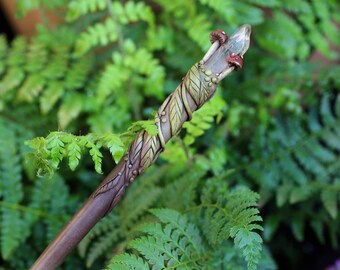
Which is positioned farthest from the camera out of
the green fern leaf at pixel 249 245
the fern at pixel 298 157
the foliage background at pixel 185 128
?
the fern at pixel 298 157

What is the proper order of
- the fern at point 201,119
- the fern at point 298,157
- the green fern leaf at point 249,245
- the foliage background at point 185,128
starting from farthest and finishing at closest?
1. the fern at point 298,157
2. the foliage background at point 185,128
3. the fern at point 201,119
4. the green fern leaf at point 249,245

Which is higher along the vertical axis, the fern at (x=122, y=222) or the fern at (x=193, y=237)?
the fern at (x=122, y=222)

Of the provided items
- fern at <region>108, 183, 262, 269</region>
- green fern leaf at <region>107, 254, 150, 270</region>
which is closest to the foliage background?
fern at <region>108, 183, 262, 269</region>

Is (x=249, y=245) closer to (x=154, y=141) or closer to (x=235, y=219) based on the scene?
(x=235, y=219)

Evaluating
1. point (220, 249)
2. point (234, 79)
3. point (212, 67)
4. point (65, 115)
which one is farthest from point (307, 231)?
point (212, 67)

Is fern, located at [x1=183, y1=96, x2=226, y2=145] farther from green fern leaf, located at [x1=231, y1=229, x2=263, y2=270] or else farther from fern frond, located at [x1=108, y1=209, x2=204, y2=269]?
green fern leaf, located at [x1=231, y1=229, x2=263, y2=270]

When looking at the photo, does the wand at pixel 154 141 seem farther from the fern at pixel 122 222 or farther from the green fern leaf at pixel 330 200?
the green fern leaf at pixel 330 200

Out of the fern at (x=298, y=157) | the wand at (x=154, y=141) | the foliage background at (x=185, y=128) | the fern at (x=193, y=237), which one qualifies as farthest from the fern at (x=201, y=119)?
the fern at (x=298, y=157)

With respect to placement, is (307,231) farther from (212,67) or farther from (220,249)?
(212,67)

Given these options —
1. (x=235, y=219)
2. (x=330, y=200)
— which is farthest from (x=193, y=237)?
(x=330, y=200)
